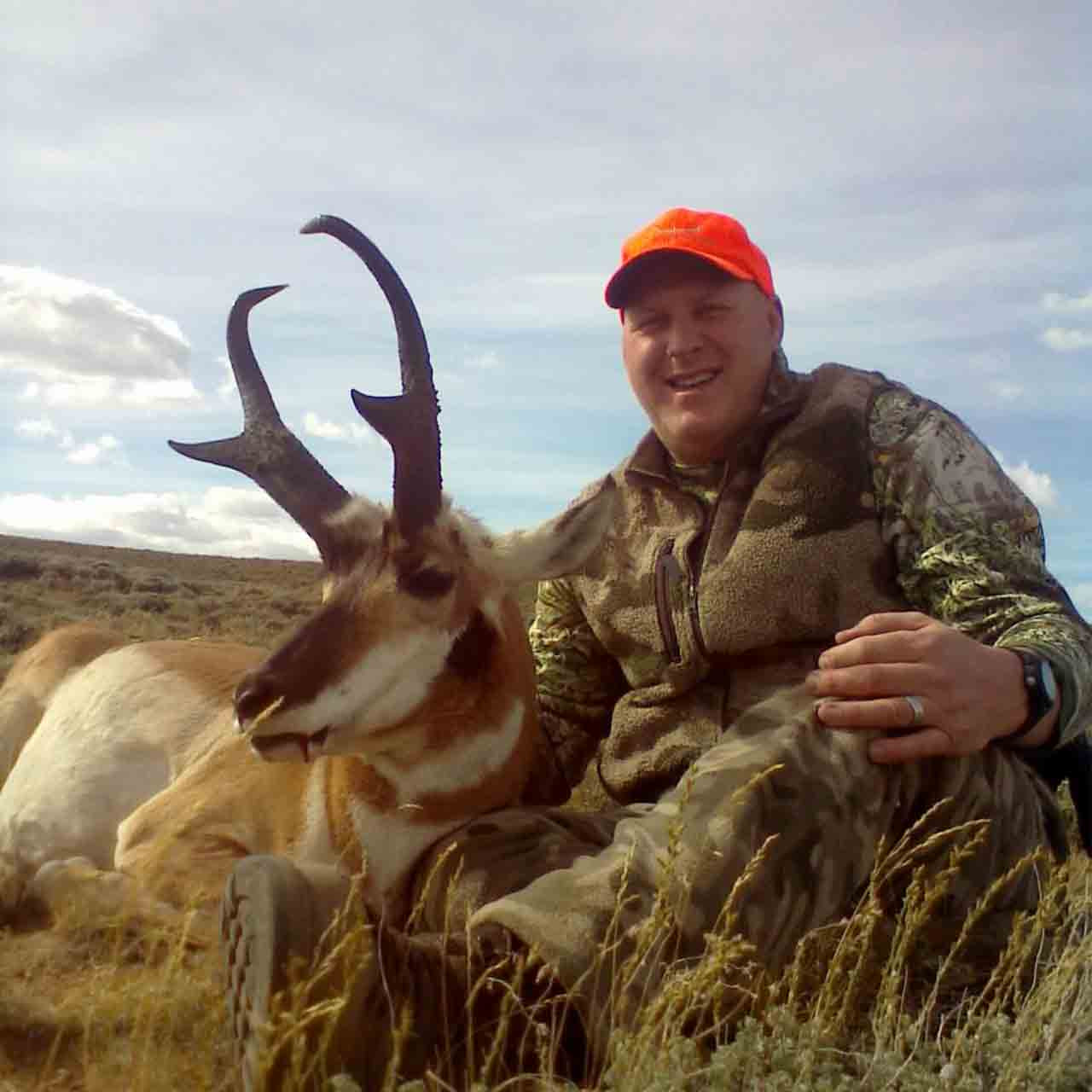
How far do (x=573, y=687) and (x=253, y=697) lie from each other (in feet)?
5.31

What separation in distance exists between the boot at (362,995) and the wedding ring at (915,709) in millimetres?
1059

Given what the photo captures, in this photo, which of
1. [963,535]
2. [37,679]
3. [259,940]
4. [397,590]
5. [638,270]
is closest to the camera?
[259,940]

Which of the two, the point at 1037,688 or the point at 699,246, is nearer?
the point at 1037,688

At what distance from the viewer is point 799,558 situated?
393cm

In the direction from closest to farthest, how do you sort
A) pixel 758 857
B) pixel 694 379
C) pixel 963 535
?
pixel 758 857, pixel 963 535, pixel 694 379

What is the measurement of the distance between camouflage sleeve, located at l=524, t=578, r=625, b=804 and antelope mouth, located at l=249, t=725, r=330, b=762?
1.29m

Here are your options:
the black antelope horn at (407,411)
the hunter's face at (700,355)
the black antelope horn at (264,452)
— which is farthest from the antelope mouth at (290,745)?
the hunter's face at (700,355)

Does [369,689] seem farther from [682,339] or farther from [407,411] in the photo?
[682,339]

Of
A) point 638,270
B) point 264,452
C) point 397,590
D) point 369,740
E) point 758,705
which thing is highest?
point 638,270

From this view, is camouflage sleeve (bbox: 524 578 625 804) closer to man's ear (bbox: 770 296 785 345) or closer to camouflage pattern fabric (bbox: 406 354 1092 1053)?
camouflage pattern fabric (bbox: 406 354 1092 1053)

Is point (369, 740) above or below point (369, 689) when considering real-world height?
below

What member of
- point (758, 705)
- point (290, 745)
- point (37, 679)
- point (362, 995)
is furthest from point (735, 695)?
point (37, 679)

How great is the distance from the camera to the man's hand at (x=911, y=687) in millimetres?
2961

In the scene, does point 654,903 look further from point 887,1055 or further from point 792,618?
point 792,618
